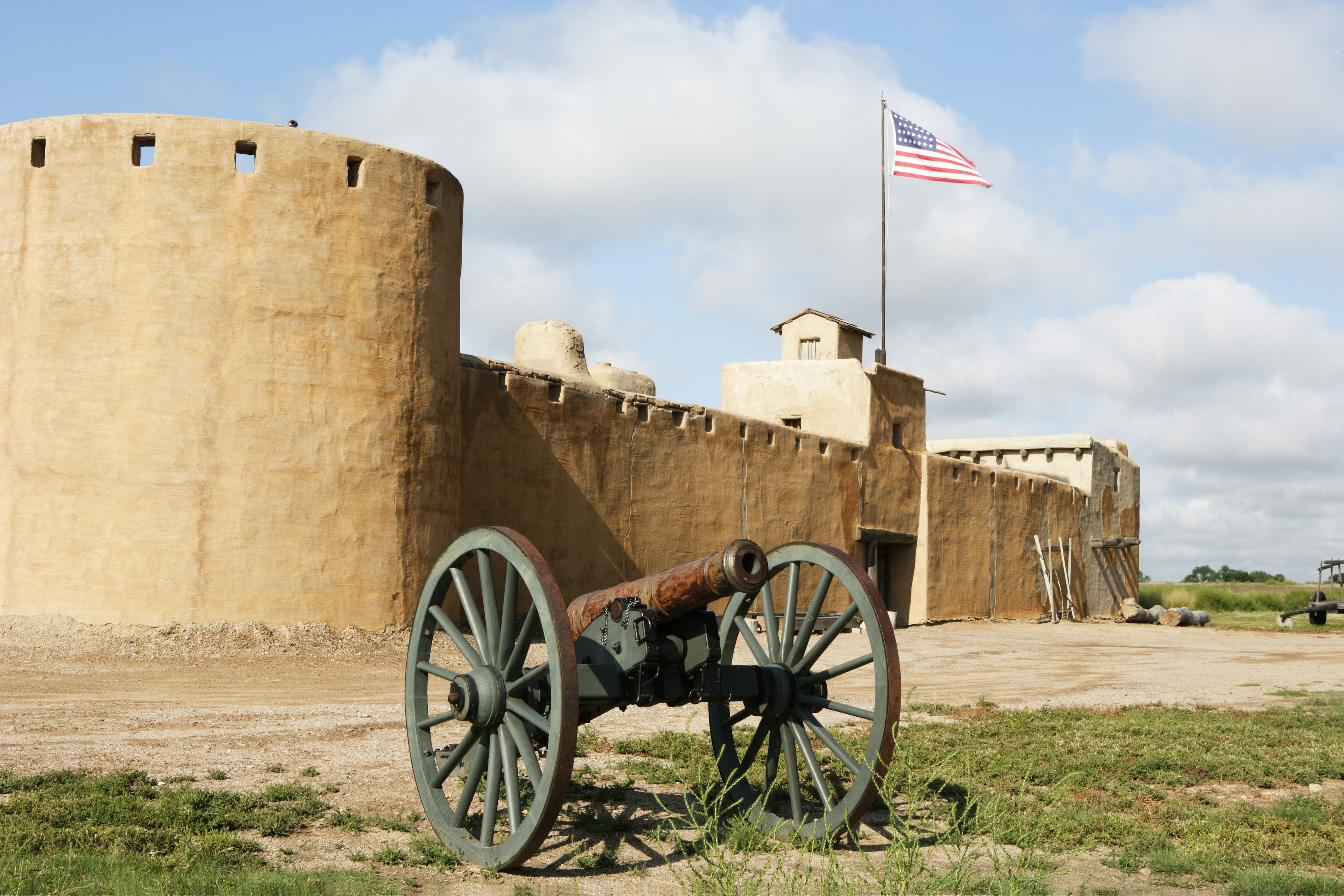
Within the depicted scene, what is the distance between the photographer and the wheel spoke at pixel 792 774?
4766 mm

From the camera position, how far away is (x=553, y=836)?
496 cm

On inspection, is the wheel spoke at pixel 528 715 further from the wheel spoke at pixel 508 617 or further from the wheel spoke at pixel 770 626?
the wheel spoke at pixel 770 626

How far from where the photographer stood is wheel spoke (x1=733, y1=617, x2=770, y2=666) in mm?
5230

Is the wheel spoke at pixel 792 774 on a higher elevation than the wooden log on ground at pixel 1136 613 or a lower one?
higher

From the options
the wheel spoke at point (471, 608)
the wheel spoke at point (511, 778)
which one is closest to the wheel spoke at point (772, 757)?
the wheel spoke at point (511, 778)

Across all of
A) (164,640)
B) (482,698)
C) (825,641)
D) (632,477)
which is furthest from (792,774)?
(632,477)

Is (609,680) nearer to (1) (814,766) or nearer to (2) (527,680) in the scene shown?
(2) (527,680)

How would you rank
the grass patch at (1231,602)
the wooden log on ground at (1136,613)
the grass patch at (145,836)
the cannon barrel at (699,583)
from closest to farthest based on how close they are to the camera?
the grass patch at (145,836), the cannon barrel at (699,583), the wooden log on ground at (1136,613), the grass patch at (1231,602)

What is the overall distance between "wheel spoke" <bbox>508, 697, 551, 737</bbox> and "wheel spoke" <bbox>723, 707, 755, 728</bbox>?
1.07m

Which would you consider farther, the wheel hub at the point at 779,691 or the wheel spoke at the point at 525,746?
the wheel hub at the point at 779,691

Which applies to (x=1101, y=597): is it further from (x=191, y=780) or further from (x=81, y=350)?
(x=191, y=780)

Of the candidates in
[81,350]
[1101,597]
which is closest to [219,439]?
[81,350]

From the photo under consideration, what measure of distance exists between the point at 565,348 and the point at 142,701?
36.0ft

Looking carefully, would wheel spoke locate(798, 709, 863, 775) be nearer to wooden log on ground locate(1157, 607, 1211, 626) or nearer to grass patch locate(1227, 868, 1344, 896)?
grass patch locate(1227, 868, 1344, 896)
